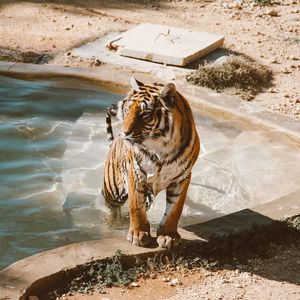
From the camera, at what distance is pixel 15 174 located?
253 inches

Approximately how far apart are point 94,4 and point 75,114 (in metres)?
3.70

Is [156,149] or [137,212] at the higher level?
[156,149]

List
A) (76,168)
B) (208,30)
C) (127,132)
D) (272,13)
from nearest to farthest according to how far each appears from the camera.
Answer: (127,132) → (76,168) → (208,30) → (272,13)

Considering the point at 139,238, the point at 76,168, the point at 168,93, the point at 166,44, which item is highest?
the point at 168,93

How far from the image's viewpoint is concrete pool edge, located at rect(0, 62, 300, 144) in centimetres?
695

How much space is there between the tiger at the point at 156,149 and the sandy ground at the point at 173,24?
9.02 ft

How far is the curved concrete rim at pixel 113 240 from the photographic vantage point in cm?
427

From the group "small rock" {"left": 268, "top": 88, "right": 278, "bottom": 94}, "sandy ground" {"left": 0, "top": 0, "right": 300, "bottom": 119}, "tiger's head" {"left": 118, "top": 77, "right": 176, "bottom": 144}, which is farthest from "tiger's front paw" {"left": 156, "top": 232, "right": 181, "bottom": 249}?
"small rock" {"left": 268, "top": 88, "right": 278, "bottom": 94}

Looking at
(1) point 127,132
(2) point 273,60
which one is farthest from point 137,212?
(2) point 273,60

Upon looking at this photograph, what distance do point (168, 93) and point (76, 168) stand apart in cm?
231

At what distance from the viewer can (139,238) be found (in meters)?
4.77

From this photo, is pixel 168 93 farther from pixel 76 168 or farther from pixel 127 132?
pixel 76 168

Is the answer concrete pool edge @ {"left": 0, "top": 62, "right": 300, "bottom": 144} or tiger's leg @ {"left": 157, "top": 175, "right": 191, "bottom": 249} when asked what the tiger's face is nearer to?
tiger's leg @ {"left": 157, "top": 175, "right": 191, "bottom": 249}

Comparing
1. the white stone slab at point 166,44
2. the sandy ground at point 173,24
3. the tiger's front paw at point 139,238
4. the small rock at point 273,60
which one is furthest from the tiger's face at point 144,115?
the small rock at point 273,60
